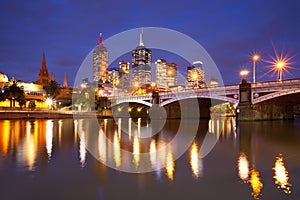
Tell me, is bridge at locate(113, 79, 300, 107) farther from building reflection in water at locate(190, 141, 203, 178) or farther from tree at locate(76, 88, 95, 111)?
building reflection in water at locate(190, 141, 203, 178)

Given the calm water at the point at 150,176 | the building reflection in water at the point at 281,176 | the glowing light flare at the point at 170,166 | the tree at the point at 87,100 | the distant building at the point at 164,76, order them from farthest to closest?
the distant building at the point at 164,76 < the tree at the point at 87,100 < the glowing light flare at the point at 170,166 < the building reflection in water at the point at 281,176 < the calm water at the point at 150,176

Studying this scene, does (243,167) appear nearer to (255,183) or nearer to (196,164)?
(196,164)

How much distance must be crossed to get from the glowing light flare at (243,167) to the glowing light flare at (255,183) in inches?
8.2

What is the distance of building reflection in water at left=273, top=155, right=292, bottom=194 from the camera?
8.76 metres

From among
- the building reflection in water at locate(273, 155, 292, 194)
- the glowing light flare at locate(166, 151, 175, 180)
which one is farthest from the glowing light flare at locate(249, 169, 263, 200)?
the glowing light flare at locate(166, 151, 175, 180)

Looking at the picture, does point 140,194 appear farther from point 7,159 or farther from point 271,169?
point 7,159

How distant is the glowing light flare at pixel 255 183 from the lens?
8.04 m

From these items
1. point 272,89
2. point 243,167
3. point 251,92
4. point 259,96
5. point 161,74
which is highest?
point 161,74

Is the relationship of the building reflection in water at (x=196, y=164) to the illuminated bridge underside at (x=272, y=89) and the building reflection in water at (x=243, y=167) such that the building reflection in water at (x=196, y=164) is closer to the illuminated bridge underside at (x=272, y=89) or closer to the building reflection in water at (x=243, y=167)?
the building reflection in water at (x=243, y=167)

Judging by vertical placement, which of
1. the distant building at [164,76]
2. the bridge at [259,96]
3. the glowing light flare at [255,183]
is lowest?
the glowing light flare at [255,183]

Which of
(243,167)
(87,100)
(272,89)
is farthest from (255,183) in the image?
(87,100)

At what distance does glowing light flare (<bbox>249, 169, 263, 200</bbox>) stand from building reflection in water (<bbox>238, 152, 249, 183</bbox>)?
0.69 ft

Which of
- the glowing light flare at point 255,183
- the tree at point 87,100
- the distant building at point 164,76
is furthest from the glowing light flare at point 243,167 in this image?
the distant building at point 164,76

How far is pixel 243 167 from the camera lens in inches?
462
